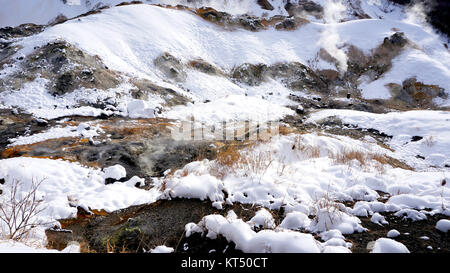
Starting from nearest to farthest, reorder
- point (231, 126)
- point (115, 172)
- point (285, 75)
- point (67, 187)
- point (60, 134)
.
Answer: point (67, 187), point (115, 172), point (60, 134), point (231, 126), point (285, 75)

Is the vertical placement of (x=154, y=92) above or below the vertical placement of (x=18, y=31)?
below

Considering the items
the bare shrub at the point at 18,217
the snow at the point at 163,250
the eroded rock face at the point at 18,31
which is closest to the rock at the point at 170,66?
the bare shrub at the point at 18,217

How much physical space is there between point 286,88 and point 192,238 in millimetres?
20821

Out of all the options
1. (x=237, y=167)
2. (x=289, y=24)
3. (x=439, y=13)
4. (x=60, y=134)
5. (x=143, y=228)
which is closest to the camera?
(x=143, y=228)

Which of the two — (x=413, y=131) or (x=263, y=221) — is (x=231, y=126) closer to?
(x=413, y=131)

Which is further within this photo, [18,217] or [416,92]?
[416,92]

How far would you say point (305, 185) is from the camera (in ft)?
13.9

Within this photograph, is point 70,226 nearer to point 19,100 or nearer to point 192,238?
point 192,238

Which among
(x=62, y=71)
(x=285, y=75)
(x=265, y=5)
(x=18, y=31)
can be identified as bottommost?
(x=285, y=75)

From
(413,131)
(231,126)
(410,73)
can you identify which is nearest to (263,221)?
(231,126)

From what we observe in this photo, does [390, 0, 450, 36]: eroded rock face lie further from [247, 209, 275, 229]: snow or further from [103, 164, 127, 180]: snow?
[103, 164, 127, 180]: snow

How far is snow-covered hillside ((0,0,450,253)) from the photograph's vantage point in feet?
11.1

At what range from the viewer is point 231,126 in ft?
42.2
